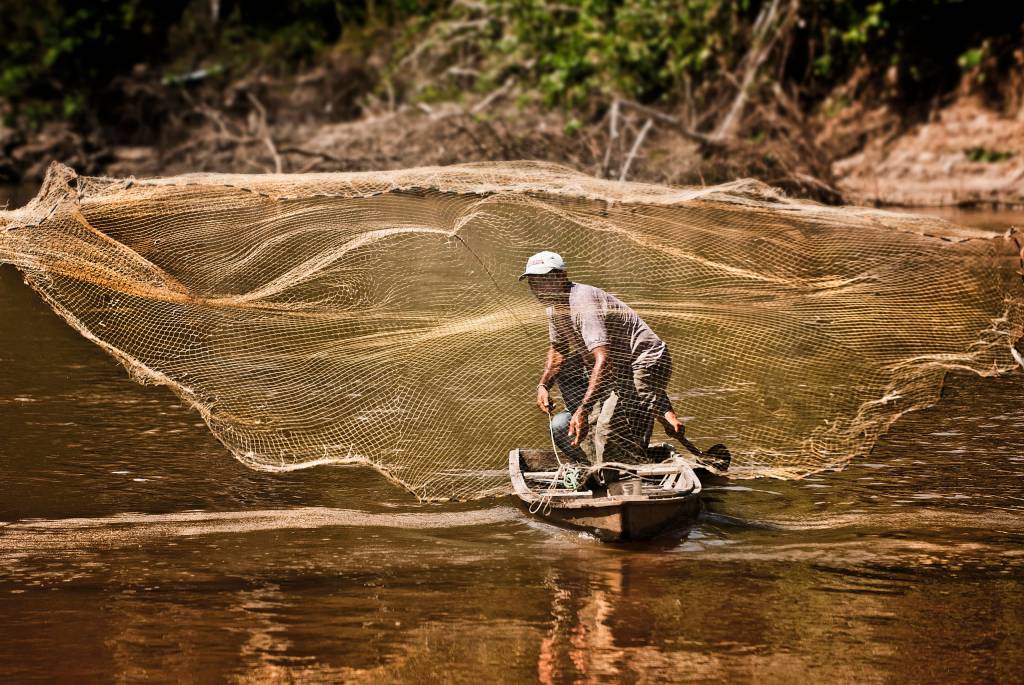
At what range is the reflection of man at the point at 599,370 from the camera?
20.9ft

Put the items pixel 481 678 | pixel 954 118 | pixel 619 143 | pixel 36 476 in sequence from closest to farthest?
pixel 481 678, pixel 36 476, pixel 619 143, pixel 954 118

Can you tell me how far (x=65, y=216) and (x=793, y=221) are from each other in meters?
3.91

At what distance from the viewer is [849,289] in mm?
7141

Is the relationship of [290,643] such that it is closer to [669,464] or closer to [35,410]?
[669,464]

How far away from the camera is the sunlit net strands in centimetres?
659

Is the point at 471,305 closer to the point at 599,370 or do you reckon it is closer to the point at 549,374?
the point at 549,374

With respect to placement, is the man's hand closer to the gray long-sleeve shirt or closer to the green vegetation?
the gray long-sleeve shirt

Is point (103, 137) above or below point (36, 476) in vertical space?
above

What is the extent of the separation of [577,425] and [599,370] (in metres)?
0.38

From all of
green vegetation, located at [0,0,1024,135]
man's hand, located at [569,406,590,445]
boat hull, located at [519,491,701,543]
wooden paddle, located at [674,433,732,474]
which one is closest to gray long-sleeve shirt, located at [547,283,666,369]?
man's hand, located at [569,406,590,445]

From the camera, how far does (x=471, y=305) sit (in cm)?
767

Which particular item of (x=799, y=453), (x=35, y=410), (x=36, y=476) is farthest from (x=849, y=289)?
(x=35, y=410)

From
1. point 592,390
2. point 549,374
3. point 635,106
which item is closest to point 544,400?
point 549,374

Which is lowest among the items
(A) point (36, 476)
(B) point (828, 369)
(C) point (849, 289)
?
(A) point (36, 476)
